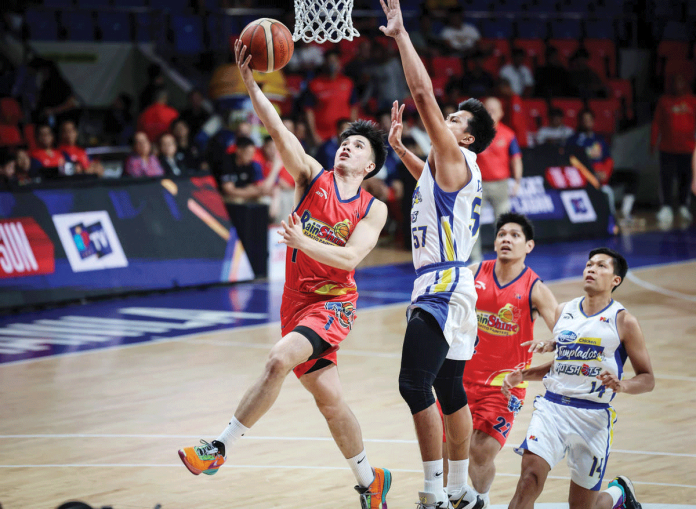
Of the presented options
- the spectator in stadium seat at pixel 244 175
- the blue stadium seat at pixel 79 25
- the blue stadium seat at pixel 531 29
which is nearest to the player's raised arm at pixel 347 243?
the spectator in stadium seat at pixel 244 175

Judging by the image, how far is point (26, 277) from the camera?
1074cm

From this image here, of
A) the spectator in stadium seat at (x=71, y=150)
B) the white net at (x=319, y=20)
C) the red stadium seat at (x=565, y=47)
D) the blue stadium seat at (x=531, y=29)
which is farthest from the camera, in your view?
the blue stadium seat at (x=531, y=29)

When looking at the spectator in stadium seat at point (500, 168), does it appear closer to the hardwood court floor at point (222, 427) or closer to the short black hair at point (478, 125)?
the hardwood court floor at point (222, 427)

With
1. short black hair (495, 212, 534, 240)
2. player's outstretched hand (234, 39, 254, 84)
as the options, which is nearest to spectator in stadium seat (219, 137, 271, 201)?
player's outstretched hand (234, 39, 254, 84)

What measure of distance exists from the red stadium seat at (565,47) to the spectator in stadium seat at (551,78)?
3.10 feet

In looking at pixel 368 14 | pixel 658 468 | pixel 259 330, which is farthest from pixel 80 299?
pixel 368 14

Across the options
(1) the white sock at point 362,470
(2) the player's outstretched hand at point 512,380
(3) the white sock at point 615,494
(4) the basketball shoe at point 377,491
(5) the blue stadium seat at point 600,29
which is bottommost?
(4) the basketball shoe at point 377,491

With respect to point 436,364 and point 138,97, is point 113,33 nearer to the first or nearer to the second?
point 138,97

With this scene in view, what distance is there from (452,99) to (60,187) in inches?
299

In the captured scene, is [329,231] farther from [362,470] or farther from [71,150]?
[71,150]

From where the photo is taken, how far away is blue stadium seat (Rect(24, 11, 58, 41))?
16.1m

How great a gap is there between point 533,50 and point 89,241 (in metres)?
11.9

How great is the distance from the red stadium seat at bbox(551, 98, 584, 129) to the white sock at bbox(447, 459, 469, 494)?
15527mm

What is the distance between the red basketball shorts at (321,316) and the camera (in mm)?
5074
